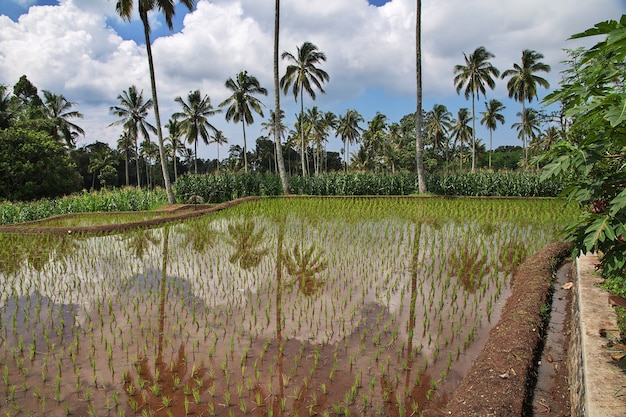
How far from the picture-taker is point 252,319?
16.3ft

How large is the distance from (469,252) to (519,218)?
498cm

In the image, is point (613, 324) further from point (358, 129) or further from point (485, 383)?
point (358, 129)

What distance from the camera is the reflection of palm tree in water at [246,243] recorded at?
307 inches

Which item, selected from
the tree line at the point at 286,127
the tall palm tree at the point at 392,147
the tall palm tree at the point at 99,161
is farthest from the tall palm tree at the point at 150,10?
the tall palm tree at the point at 99,161

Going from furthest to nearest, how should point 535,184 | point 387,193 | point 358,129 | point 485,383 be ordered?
point 358,129 < point 387,193 < point 535,184 < point 485,383

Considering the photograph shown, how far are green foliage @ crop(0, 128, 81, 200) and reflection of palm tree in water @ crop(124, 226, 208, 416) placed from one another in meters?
23.7

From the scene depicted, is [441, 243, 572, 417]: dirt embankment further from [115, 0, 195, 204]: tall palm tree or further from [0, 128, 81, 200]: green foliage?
[0, 128, 81, 200]: green foliage

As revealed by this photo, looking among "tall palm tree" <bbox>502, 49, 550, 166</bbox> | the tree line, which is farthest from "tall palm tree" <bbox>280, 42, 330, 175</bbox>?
"tall palm tree" <bbox>502, 49, 550, 166</bbox>

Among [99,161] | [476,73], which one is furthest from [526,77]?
[99,161]

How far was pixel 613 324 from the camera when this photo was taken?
10.8ft

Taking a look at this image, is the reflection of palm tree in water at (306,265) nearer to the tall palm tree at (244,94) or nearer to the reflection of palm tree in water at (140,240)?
the reflection of palm tree in water at (140,240)

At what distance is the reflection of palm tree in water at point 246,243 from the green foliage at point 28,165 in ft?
58.8

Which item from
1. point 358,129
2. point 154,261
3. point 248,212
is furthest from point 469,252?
point 358,129

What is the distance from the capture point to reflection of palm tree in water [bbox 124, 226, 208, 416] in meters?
3.21
